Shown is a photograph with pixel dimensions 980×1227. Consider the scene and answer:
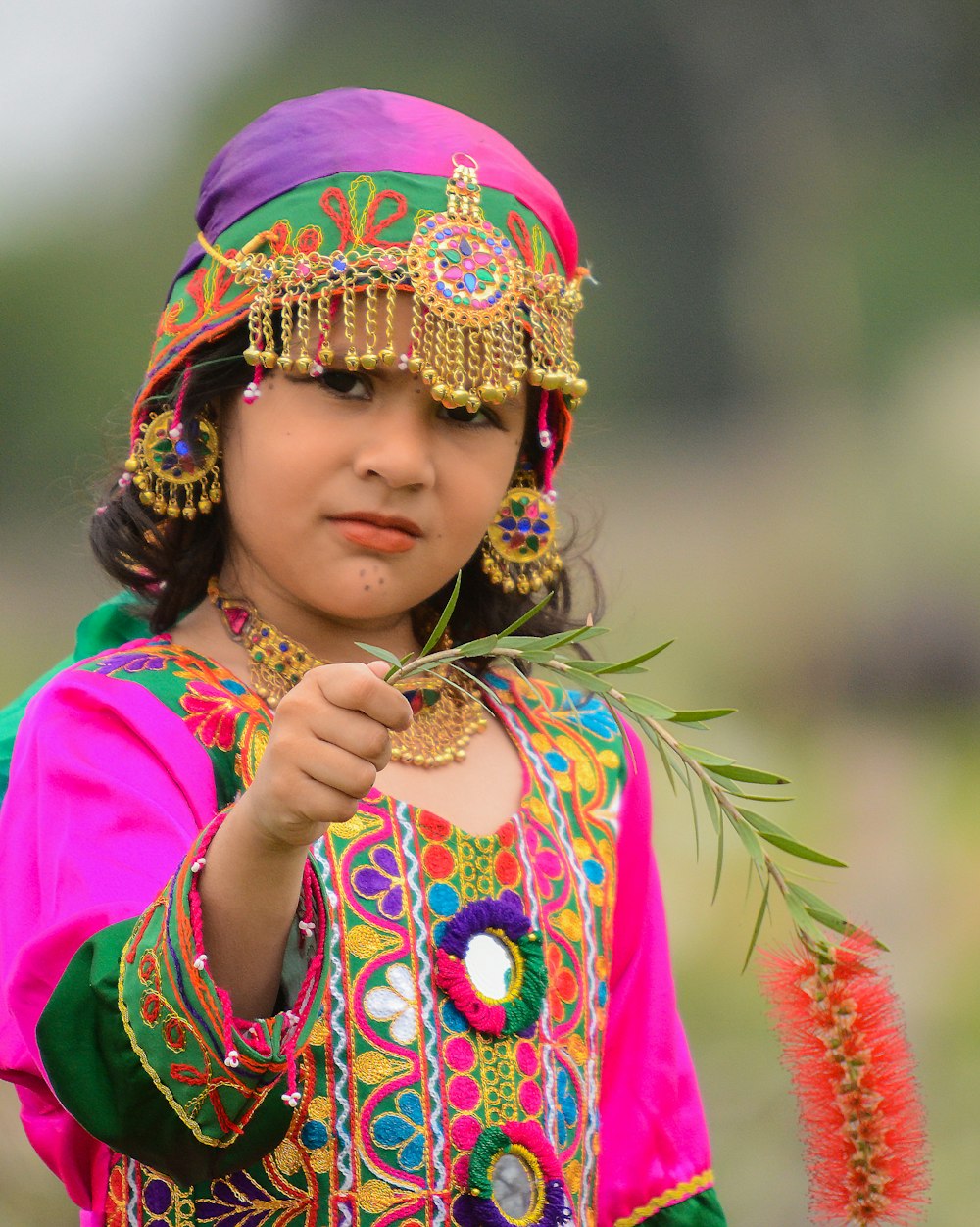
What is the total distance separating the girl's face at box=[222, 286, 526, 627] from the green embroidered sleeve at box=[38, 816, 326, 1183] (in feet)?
1.23

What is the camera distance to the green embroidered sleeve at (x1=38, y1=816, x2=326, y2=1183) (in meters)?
1.13

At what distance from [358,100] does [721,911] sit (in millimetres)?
2922

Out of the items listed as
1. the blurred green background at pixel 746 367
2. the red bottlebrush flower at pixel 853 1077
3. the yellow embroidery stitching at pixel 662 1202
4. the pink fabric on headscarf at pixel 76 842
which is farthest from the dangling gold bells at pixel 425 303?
the blurred green background at pixel 746 367

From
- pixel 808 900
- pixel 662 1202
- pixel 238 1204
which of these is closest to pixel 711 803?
pixel 808 900

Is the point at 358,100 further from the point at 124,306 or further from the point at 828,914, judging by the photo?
the point at 124,306

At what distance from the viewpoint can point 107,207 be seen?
7.38 metres

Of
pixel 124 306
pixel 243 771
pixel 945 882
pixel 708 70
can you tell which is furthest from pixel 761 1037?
pixel 124 306

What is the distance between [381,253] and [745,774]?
0.60 m

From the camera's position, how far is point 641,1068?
1.68 metres

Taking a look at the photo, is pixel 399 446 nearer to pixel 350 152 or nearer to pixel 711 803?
pixel 350 152

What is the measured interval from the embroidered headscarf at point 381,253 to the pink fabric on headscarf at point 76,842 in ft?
1.10

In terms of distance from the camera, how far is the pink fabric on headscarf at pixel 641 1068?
5.47ft

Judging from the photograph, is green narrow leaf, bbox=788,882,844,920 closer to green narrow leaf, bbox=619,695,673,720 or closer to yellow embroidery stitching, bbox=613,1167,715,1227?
green narrow leaf, bbox=619,695,673,720

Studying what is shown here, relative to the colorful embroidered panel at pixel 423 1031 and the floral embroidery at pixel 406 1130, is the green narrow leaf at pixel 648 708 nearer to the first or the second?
the colorful embroidered panel at pixel 423 1031
